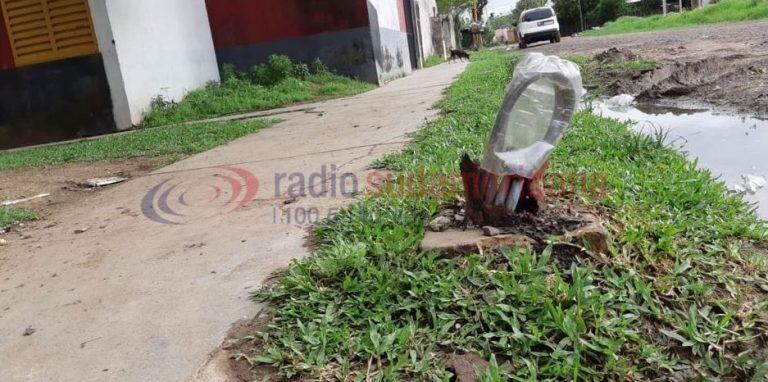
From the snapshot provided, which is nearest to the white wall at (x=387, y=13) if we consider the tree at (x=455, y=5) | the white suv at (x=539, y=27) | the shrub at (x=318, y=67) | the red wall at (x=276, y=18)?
the red wall at (x=276, y=18)

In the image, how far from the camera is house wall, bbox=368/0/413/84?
1123 centimetres

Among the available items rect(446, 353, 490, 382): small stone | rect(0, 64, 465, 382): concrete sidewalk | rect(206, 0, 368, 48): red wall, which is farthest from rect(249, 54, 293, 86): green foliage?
rect(446, 353, 490, 382): small stone

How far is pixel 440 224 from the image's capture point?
220 centimetres

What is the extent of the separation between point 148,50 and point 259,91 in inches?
81.7

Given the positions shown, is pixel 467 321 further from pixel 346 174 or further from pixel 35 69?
Answer: pixel 35 69

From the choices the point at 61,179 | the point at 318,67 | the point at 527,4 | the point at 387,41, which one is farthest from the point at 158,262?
the point at 527,4

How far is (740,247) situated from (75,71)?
8789mm

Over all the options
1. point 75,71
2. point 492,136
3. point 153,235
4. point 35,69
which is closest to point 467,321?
point 492,136

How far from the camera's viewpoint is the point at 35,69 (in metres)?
8.44

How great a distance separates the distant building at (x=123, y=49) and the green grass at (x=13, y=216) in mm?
5089

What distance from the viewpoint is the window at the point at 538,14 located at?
845 inches

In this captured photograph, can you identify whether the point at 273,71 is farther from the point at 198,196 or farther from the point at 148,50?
the point at 198,196

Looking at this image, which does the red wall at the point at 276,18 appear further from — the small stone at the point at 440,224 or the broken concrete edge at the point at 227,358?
the broken concrete edge at the point at 227,358

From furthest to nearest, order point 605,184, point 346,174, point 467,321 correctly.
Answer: point 346,174
point 605,184
point 467,321
